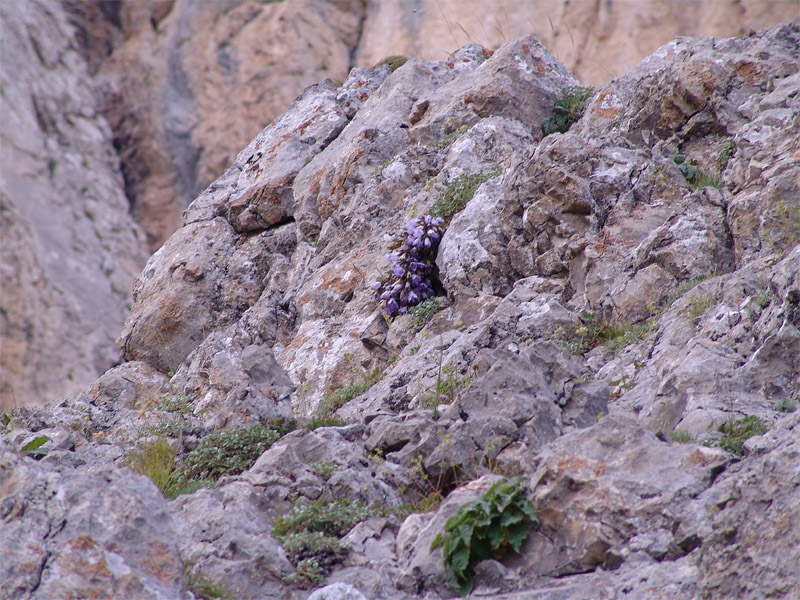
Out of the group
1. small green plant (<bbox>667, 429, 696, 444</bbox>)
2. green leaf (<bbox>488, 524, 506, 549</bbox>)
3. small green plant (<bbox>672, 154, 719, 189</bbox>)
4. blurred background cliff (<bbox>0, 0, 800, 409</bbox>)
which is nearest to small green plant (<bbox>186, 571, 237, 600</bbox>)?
green leaf (<bbox>488, 524, 506, 549</bbox>)

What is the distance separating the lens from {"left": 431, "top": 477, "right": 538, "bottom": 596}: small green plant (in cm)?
398

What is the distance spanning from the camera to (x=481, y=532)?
4.04m

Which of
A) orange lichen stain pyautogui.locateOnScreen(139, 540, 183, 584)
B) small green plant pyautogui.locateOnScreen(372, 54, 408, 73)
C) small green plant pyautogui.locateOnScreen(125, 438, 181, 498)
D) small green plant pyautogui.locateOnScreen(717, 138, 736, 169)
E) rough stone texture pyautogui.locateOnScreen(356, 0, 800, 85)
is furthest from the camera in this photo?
rough stone texture pyautogui.locateOnScreen(356, 0, 800, 85)

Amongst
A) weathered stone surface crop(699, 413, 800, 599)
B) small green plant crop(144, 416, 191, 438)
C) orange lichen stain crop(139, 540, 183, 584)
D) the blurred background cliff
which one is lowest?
weathered stone surface crop(699, 413, 800, 599)

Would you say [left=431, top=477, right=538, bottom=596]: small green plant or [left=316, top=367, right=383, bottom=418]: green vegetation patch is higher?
[left=316, top=367, right=383, bottom=418]: green vegetation patch

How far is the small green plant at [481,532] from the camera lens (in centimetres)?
398

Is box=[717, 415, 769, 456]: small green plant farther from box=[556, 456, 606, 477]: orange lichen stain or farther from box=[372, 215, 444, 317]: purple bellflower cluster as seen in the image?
box=[372, 215, 444, 317]: purple bellflower cluster

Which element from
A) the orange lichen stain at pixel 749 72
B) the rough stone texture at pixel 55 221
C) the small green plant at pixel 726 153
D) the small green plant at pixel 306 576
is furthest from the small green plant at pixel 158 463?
the rough stone texture at pixel 55 221

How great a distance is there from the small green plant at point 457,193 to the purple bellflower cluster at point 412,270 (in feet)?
0.60

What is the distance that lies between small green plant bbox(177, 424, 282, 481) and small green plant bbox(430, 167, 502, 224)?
3.29 meters

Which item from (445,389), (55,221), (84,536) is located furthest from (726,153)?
(55,221)

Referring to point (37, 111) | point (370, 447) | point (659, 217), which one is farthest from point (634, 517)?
point (37, 111)

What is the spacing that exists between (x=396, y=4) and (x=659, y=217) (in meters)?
20.8

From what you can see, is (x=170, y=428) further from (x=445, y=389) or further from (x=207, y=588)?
(x=207, y=588)
